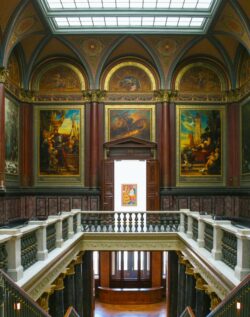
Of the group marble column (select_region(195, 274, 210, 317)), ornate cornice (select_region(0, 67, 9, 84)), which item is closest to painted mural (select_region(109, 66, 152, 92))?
ornate cornice (select_region(0, 67, 9, 84))

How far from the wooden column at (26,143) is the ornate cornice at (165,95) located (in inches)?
231

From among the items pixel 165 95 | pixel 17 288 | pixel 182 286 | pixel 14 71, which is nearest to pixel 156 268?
pixel 182 286

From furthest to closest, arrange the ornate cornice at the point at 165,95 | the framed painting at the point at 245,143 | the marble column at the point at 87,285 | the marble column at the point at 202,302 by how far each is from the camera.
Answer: the ornate cornice at the point at 165,95 → the framed painting at the point at 245,143 → the marble column at the point at 87,285 → the marble column at the point at 202,302

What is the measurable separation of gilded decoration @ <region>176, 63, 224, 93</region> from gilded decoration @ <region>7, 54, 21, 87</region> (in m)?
7.33

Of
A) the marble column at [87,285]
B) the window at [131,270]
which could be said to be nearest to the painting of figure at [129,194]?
the window at [131,270]

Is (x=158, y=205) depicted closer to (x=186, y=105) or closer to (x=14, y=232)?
(x=186, y=105)

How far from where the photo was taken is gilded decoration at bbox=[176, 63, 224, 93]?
2134cm

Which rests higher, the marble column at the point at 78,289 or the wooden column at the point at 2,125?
the wooden column at the point at 2,125

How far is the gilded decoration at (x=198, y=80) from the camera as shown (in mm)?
21344

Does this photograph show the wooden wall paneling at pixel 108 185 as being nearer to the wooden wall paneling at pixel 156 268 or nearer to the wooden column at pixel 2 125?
the wooden wall paneling at pixel 156 268

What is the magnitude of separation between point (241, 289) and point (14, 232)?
388 centimetres

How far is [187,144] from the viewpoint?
21.1 m

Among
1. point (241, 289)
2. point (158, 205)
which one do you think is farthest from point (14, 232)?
point (158, 205)

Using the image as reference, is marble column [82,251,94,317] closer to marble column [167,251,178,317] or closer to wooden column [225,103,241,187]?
marble column [167,251,178,317]
